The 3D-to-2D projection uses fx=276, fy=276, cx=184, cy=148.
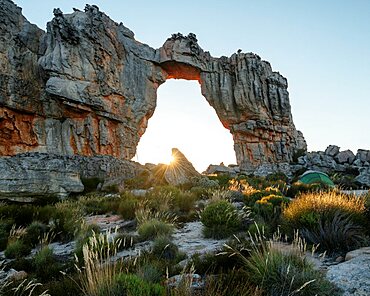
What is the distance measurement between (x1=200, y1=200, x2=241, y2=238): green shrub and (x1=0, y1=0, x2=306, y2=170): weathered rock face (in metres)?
26.4

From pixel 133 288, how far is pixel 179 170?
696 inches

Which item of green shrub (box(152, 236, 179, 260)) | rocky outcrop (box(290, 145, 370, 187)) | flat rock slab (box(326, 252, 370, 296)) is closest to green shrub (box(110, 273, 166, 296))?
flat rock slab (box(326, 252, 370, 296))

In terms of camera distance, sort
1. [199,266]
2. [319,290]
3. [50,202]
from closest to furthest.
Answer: [319,290]
[199,266]
[50,202]

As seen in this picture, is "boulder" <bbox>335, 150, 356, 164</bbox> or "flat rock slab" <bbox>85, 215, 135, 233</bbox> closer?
"flat rock slab" <bbox>85, 215, 135, 233</bbox>

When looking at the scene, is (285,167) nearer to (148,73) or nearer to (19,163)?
(148,73)

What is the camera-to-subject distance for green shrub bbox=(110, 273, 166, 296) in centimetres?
270

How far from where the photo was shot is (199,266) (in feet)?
14.2

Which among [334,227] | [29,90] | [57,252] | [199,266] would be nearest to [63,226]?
[57,252]

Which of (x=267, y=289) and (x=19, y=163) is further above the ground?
(x=19, y=163)

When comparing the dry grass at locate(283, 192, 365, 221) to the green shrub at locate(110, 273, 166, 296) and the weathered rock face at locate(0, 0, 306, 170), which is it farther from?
the weathered rock face at locate(0, 0, 306, 170)

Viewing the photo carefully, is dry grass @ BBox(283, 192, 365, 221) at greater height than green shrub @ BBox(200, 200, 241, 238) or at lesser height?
greater

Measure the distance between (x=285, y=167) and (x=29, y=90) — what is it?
107 ft

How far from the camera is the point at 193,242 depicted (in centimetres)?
650

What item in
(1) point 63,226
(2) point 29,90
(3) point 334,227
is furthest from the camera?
(2) point 29,90
